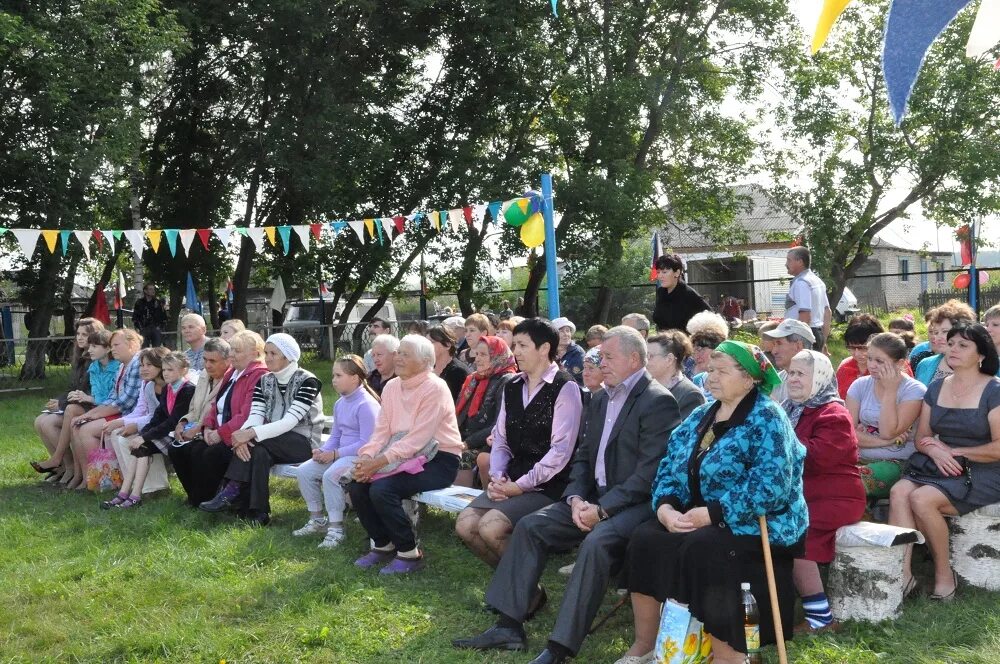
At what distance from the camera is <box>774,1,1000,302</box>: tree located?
696 inches

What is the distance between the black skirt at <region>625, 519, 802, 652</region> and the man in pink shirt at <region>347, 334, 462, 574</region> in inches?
80.6

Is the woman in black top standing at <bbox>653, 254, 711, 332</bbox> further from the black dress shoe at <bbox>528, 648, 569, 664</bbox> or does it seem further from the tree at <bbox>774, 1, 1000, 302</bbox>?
the tree at <bbox>774, 1, 1000, 302</bbox>

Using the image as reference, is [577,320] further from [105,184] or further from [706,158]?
[105,184]

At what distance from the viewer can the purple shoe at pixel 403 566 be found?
5.54 metres

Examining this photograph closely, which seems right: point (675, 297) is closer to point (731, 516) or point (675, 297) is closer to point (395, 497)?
point (395, 497)

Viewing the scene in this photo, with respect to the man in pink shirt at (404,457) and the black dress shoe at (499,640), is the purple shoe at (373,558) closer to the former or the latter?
the man in pink shirt at (404,457)

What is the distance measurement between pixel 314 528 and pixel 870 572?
370 cm

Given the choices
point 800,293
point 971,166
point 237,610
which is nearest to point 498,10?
point 971,166

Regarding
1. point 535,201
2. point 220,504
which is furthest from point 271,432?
point 535,201

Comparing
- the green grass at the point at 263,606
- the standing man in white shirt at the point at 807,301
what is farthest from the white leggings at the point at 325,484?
the standing man in white shirt at the point at 807,301

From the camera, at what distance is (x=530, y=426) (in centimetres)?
535

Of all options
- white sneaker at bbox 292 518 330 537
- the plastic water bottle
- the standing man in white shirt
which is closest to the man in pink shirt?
white sneaker at bbox 292 518 330 537

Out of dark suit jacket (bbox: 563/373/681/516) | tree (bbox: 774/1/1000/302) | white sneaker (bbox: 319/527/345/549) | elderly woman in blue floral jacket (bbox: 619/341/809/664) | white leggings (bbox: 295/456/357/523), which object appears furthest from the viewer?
tree (bbox: 774/1/1000/302)

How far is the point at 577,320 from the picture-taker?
25.5 metres
